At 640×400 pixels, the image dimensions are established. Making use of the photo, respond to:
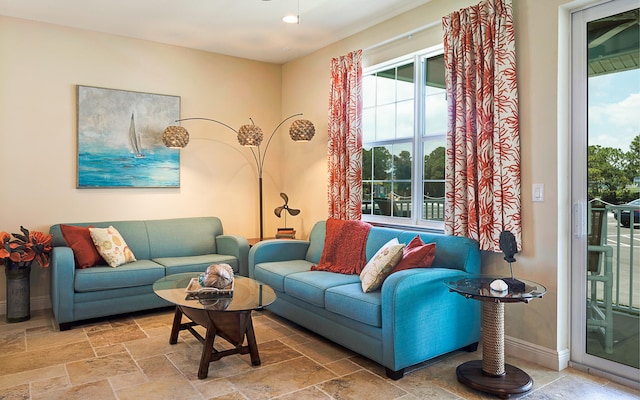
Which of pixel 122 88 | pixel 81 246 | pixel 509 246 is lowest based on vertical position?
pixel 81 246

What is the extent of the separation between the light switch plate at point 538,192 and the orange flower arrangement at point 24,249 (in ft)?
13.1

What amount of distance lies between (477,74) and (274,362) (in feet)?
8.13

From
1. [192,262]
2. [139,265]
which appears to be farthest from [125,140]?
[192,262]

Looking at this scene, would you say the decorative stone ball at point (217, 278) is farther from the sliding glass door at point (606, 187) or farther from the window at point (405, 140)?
the sliding glass door at point (606, 187)

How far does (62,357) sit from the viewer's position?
10.2 ft

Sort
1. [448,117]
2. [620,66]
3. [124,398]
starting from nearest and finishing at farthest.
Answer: [124,398]
[620,66]
[448,117]

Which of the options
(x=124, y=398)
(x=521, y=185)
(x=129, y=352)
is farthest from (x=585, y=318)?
(x=129, y=352)

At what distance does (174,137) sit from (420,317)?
3.10 m

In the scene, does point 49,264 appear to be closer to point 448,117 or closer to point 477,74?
point 448,117

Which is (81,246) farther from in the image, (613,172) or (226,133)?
(613,172)

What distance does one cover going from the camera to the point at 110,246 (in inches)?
159

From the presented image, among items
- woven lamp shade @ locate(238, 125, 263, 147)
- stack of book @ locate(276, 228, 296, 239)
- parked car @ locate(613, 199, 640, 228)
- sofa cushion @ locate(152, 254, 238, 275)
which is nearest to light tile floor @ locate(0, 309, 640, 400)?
sofa cushion @ locate(152, 254, 238, 275)

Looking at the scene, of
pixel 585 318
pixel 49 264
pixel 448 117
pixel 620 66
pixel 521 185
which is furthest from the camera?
pixel 49 264

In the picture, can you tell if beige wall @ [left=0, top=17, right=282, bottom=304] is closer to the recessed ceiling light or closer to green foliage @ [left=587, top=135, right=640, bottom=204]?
the recessed ceiling light
